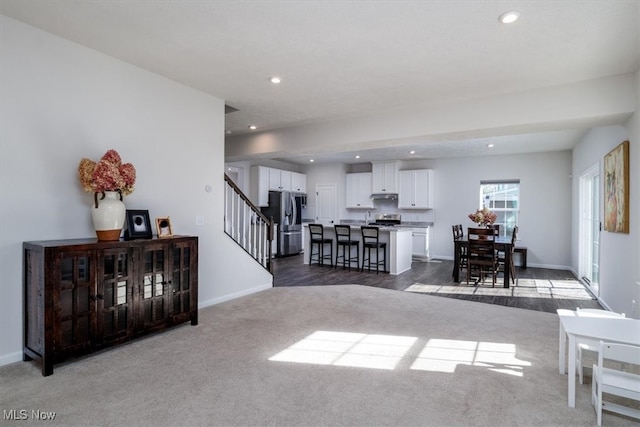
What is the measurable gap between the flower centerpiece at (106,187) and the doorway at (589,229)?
652cm

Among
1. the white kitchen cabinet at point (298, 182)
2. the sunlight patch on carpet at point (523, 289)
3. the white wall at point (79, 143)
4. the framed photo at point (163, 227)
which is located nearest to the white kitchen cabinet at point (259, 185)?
the white kitchen cabinet at point (298, 182)

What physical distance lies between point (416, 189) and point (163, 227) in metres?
7.14

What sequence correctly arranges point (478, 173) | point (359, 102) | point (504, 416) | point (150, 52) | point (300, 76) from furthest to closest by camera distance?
point (478, 173) → point (359, 102) → point (300, 76) → point (150, 52) → point (504, 416)

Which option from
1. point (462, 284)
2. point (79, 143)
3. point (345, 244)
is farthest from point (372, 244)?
point (79, 143)

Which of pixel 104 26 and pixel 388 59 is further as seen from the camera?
pixel 388 59

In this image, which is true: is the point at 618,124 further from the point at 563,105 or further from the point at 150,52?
the point at 150,52

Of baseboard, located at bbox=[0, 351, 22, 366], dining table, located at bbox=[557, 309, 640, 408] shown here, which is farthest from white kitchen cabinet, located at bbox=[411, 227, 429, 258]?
baseboard, located at bbox=[0, 351, 22, 366]

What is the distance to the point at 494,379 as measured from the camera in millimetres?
2547

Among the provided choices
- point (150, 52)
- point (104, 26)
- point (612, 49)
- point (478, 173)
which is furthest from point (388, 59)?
point (478, 173)

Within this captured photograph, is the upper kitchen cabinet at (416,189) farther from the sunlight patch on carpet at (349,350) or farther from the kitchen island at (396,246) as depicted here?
the sunlight patch on carpet at (349,350)

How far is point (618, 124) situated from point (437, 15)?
2.97 metres

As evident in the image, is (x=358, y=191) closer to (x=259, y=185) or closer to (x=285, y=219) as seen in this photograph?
(x=285, y=219)

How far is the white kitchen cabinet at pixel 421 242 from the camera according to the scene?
29.2 ft

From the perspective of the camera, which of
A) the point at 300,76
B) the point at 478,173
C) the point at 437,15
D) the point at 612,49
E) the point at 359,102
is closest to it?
the point at 437,15
